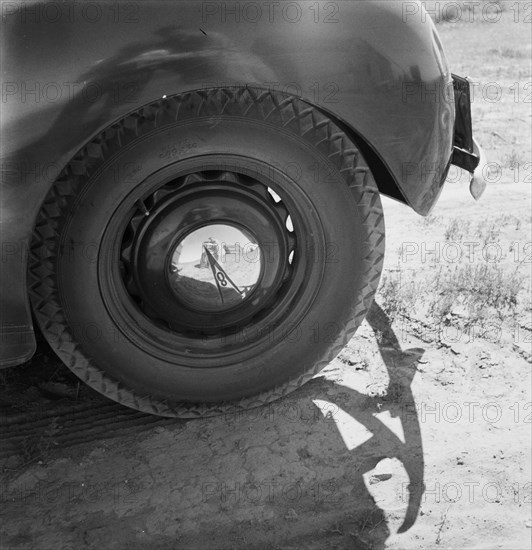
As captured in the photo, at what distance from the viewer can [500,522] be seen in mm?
2611

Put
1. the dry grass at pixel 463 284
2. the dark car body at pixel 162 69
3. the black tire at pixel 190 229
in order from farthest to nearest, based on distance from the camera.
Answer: the dry grass at pixel 463 284 → the black tire at pixel 190 229 → the dark car body at pixel 162 69

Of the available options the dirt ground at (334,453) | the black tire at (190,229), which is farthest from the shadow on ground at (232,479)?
the black tire at (190,229)

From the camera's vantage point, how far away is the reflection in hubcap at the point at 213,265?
272cm

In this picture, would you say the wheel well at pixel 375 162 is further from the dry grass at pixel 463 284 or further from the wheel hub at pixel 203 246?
the dry grass at pixel 463 284

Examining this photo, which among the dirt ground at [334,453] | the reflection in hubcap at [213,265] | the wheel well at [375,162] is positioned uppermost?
the wheel well at [375,162]

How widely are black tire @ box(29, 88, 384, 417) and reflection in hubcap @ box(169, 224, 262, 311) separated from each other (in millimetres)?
42

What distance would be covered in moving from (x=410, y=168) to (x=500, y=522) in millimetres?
1376

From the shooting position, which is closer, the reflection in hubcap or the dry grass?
the reflection in hubcap

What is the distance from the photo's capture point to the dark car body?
2.38 meters

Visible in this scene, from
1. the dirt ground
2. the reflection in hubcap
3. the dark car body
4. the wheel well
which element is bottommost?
the dirt ground

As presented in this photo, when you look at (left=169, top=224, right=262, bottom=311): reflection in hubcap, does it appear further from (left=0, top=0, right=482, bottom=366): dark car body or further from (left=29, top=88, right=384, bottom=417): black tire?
(left=0, top=0, right=482, bottom=366): dark car body

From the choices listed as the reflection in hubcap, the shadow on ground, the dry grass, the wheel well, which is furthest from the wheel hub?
the dry grass

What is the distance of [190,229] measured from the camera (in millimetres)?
2709

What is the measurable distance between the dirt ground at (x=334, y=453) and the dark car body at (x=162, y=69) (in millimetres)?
590
